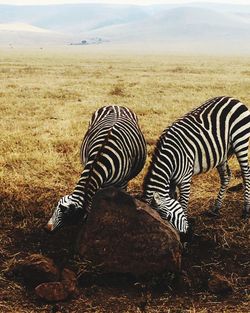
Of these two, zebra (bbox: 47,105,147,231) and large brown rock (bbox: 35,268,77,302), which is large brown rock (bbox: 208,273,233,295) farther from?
zebra (bbox: 47,105,147,231)

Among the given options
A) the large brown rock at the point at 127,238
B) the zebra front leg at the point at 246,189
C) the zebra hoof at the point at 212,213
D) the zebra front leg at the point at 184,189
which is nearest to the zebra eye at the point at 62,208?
the large brown rock at the point at 127,238

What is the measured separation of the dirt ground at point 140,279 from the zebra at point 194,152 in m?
0.55

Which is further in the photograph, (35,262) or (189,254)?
(189,254)

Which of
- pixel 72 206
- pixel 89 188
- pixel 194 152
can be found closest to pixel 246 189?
pixel 194 152

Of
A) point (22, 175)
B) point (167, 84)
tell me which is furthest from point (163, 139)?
point (167, 84)

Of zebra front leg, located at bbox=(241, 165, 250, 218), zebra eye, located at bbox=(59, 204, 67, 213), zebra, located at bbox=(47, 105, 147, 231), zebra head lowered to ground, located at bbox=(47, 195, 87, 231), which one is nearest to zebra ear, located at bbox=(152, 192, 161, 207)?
zebra, located at bbox=(47, 105, 147, 231)

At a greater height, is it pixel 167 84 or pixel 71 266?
pixel 167 84

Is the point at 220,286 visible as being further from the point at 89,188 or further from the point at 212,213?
the point at 212,213

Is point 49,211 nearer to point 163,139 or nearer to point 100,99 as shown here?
point 163,139

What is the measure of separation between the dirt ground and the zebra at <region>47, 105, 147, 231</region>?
2.19 feet

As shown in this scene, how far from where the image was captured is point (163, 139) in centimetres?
719

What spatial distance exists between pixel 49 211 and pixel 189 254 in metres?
2.70

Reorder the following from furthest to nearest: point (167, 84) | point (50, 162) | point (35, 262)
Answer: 1. point (167, 84)
2. point (50, 162)
3. point (35, 262)

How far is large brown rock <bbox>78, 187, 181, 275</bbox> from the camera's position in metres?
6.06
